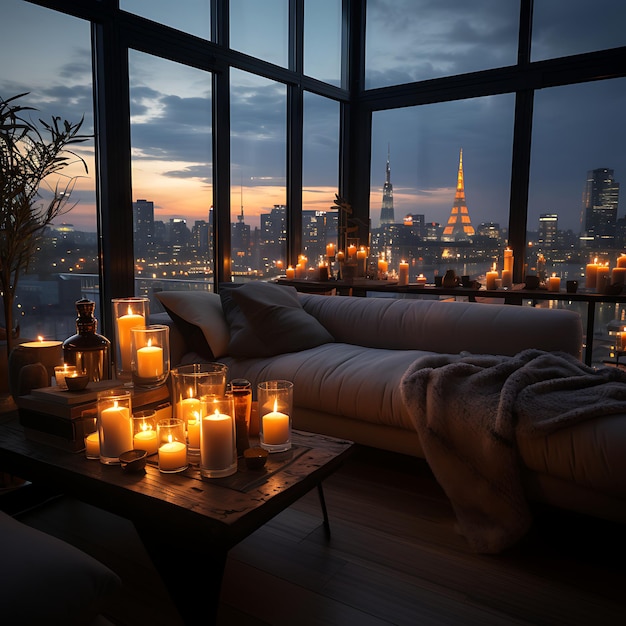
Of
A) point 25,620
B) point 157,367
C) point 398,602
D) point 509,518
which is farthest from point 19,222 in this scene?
point 509,518

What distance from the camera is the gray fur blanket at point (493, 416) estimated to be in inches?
68.9

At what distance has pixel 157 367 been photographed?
5.68 ft

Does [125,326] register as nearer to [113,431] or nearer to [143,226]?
[113,431]

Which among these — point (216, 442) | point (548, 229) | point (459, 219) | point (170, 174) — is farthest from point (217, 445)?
point (459, 219)

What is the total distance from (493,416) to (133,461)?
1125mm

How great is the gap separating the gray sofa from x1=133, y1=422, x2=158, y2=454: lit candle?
978 mm

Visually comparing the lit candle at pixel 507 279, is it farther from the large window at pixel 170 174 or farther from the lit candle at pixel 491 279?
the large window at pixel 170 174

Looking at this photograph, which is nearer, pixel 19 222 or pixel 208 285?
pixel 19 222

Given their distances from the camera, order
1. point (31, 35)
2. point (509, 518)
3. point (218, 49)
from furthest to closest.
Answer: point (218, 49), point (31, 35), point (509, 518)

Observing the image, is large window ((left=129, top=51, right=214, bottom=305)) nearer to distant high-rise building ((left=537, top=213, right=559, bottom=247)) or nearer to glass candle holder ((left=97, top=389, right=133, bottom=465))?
glass candle holder ((left=97, top=389, right=133, bottom=465))

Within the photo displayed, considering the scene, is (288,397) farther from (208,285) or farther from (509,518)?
(208,285)

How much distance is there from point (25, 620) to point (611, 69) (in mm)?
4705

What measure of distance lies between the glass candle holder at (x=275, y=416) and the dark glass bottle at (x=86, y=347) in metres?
0.55

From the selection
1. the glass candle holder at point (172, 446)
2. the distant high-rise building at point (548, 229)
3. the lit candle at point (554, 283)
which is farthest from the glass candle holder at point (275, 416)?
the distant high-rise building at point (548, 229)
